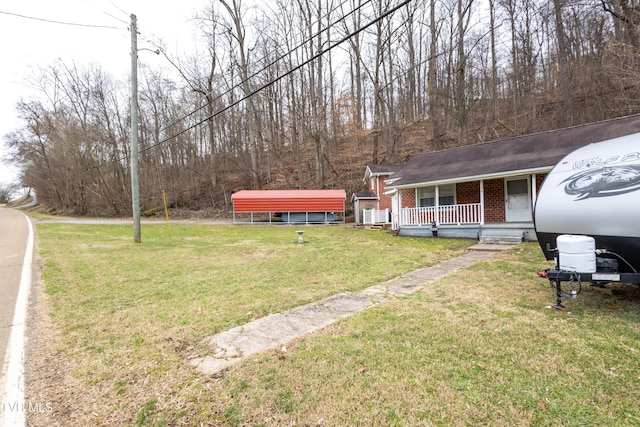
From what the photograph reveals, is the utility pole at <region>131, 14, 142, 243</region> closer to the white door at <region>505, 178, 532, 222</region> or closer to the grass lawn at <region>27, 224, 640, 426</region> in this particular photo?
the grass lawn at <region>27, 224, 640, 426</region>

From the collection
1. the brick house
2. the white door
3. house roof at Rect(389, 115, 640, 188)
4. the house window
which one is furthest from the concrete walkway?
the house window

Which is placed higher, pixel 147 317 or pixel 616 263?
pixel 616 263

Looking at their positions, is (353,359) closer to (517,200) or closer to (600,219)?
(600,219)

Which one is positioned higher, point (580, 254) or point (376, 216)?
point (376, 216)

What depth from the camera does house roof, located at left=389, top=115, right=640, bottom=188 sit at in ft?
37.5

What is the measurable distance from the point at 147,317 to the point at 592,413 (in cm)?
495

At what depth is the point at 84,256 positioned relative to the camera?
936 cm

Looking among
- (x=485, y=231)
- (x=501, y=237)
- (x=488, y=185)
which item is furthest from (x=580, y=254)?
(x=488, y=185)

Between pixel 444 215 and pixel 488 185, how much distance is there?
2.29m

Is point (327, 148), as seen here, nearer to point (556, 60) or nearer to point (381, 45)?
point (381, 45)

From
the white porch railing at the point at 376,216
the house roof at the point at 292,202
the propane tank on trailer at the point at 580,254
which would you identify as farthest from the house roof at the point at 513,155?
the house roof at the point at 292,202

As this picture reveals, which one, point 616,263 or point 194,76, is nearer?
point 616,263

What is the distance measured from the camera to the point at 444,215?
13.5 metres

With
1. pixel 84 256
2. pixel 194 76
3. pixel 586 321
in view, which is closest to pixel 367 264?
pixel 586 321
